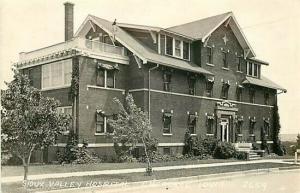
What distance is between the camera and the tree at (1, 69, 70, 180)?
41.9ft

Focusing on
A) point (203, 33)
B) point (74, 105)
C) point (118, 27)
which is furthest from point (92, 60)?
point (203, 33)

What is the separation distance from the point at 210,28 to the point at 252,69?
7.56 metres

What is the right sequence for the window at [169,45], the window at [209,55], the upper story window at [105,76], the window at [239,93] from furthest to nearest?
the window at [239,93]
the window at [209,55]
the window at [169,45]
the upper story window at [105,76]

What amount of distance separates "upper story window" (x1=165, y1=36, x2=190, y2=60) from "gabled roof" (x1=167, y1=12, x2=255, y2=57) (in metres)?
0.88

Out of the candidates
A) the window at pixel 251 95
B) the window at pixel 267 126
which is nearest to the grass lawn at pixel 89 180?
the window at pixel 251 95

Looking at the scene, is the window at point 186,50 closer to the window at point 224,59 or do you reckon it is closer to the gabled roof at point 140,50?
the gabled roof at point 140,50

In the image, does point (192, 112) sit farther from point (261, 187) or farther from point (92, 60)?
point (261, 187)

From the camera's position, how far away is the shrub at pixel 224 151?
27359 mm

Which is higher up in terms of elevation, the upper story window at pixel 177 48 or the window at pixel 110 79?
the upper story window at pixel 177 48

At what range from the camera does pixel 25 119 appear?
12938 millimetres

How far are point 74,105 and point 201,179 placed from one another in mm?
8922

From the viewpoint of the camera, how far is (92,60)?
23.6 metres

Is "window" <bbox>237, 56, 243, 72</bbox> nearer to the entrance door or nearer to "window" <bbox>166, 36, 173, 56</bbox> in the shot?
the entrance door

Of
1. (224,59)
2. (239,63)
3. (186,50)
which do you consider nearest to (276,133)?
(239,63)
